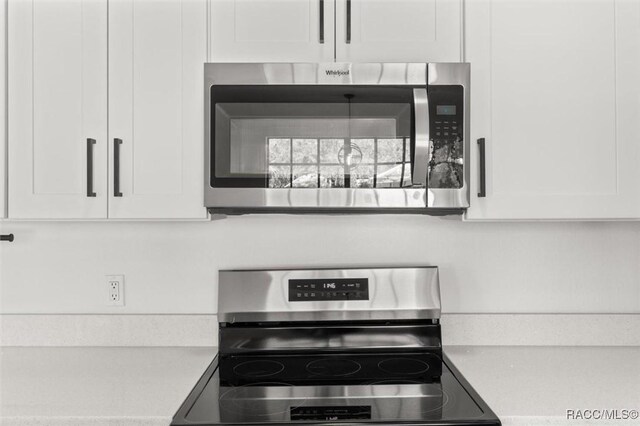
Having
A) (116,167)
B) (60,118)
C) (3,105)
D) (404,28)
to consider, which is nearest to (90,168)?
(116,167)

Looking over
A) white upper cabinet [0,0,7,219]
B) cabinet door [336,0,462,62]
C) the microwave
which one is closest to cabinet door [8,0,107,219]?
white upper cabinet [0,0,7,219]

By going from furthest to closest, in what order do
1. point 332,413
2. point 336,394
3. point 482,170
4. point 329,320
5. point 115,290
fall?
point 115,290, point 329,320, point 482,170, point 336,394, point 332,413

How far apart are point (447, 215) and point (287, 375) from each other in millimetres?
713

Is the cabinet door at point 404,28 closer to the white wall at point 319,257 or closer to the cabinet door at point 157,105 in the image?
the cabinet door at point 157,105

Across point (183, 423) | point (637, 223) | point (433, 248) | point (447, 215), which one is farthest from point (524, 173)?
point (183, 423)

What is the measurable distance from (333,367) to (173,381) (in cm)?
45

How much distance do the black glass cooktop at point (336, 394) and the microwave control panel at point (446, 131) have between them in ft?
1.77

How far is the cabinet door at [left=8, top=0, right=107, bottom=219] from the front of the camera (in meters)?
1.34

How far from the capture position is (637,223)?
165 centimetres

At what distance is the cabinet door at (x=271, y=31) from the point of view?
1.35m

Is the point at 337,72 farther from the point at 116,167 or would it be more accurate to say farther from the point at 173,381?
the point at 173,381

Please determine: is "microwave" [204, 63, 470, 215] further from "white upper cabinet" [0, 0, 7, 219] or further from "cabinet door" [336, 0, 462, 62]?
"white upper cabinet" [0, 0, 7, 219]

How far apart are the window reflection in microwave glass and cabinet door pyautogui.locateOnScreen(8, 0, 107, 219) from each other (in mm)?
502

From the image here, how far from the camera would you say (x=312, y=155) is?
1317 mm
